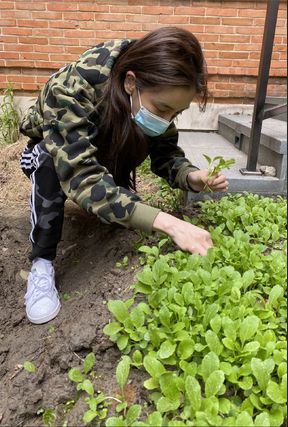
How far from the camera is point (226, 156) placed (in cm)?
313

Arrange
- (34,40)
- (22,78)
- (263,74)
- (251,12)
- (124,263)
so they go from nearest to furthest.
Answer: (124,263) < (263,74) < (251,12) < (34,40) < (22,78)

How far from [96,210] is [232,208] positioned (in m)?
0.78

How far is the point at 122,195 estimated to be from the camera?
1.59 metres

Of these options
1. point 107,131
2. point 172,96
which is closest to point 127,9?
point 107,131

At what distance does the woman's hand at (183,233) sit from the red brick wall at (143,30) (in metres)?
3.32

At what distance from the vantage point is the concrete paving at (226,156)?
2490 millimetres

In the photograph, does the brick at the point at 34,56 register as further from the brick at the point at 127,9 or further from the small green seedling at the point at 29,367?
the small green seedling at the point at 29,367

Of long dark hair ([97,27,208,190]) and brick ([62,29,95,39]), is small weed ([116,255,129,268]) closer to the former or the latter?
long dark hair ([97,27,208,190])

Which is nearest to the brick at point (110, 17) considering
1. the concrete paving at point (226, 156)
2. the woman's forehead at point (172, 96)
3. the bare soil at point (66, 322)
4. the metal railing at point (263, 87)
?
the concrete paving at point (226, 156)

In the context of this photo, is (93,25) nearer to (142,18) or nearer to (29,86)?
(142,18)

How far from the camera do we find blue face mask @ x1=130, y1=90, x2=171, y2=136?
Answer: 177 cm

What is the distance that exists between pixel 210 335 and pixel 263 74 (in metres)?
1.76

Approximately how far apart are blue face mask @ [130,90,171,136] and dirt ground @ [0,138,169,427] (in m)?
0.49

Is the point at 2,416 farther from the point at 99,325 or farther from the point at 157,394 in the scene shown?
the point at 157,394
